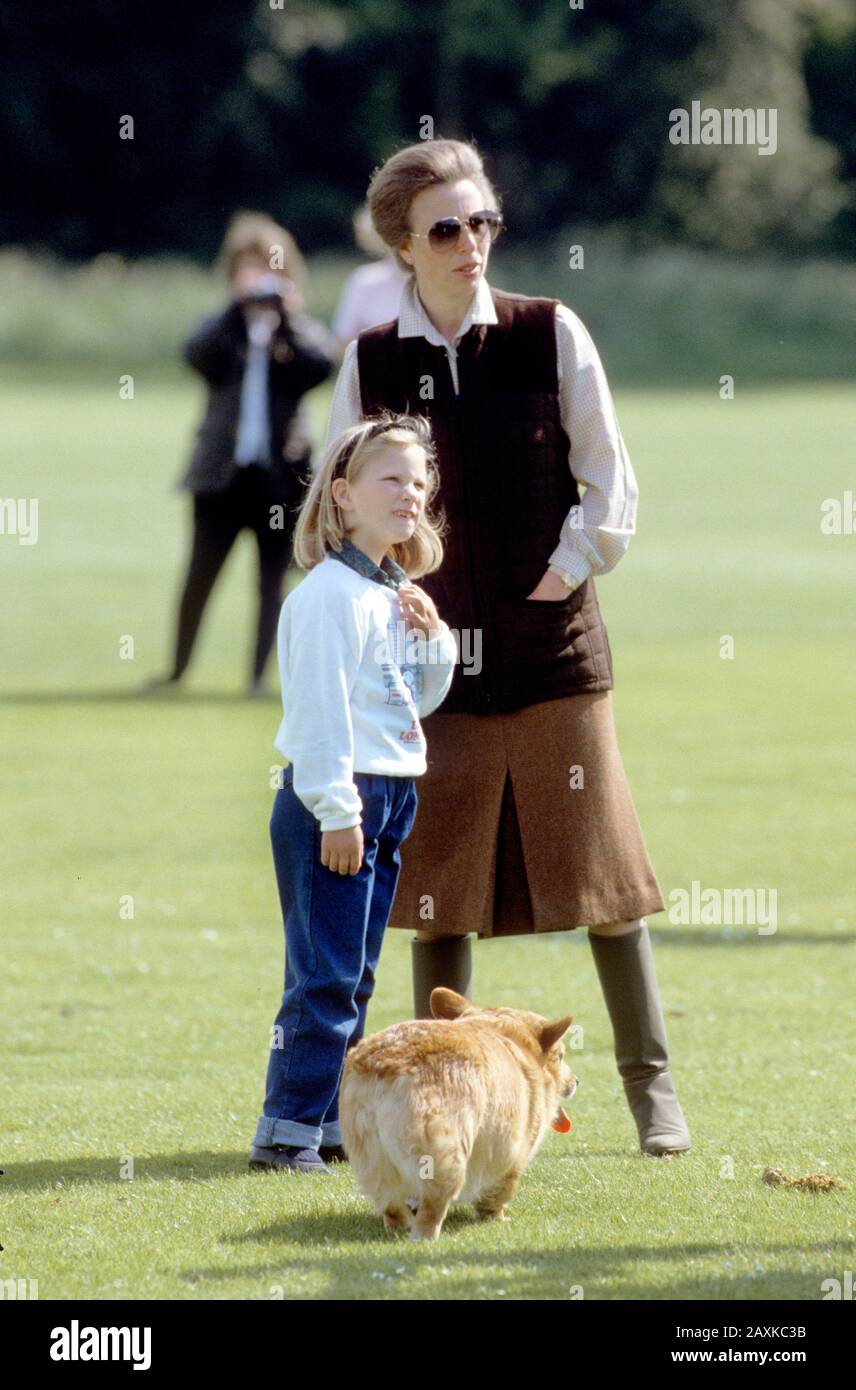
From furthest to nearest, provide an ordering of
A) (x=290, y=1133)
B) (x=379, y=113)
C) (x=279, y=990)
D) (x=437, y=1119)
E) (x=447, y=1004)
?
(x=379, y=113)
(x=279, y=990)
(x=290, y=1133)
(x=447, y=1004)
(x=437, y=1119)

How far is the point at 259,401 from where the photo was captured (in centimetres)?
1309

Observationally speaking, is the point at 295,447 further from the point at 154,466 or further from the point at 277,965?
the point at 154,466

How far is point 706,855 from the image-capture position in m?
9.17

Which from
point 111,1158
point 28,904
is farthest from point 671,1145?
point 28,904

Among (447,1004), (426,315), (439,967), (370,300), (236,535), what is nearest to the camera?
(447,1004)


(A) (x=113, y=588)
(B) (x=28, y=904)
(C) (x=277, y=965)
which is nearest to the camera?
(C) (x=277, y=965)

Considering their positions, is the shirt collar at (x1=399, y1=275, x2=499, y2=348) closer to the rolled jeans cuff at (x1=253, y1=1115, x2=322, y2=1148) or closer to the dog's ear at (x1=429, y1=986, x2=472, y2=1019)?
the dog's ear at (x1=429, y1=986, x2=472, y2=1019)

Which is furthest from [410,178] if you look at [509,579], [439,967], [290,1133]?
[290,1133]

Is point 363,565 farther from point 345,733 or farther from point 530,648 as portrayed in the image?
point 530,648

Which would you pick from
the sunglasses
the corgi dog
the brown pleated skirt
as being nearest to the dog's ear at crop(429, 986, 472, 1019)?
the corgi dog

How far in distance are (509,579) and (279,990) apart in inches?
96.2

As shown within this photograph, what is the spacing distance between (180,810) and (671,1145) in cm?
551

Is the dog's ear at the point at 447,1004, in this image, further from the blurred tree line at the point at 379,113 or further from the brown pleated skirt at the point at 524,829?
the blurred tree line at the point at 379,113

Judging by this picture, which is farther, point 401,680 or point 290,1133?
point 290,1133
